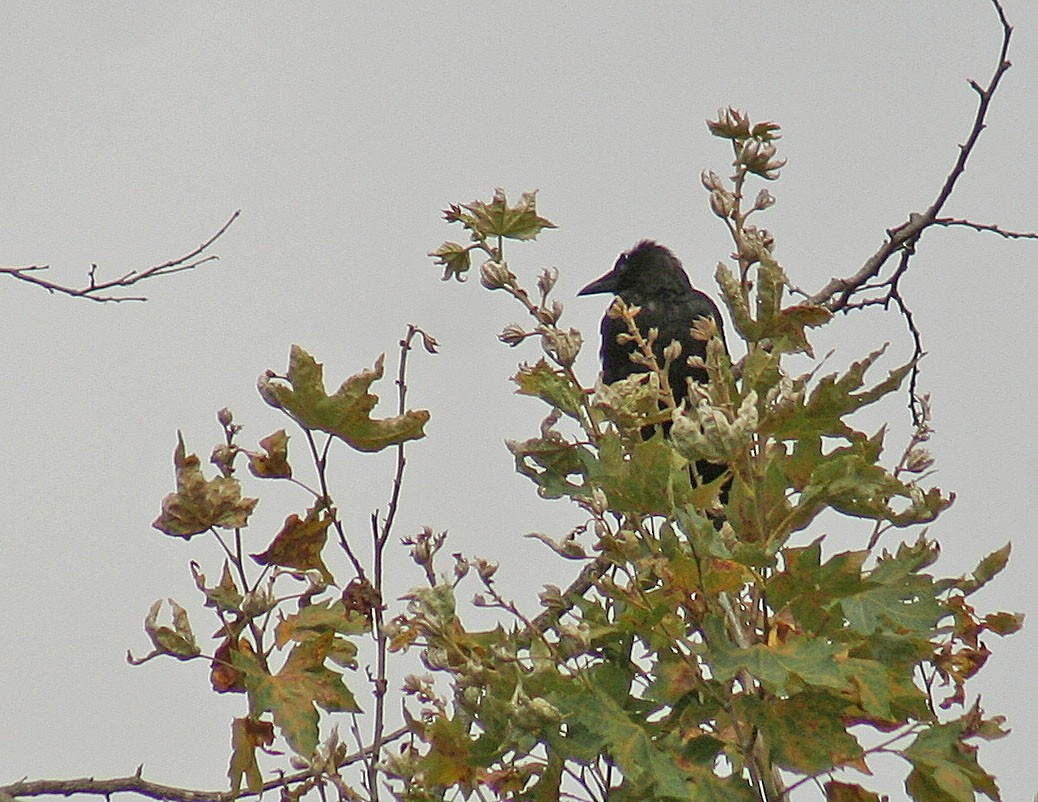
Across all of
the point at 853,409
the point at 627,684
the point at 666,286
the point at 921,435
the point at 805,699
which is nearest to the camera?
the point at 805,699

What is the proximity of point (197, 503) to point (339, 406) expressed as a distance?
0.82 ft

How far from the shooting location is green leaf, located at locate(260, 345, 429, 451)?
2248 millimetres

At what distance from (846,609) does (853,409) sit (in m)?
0.34

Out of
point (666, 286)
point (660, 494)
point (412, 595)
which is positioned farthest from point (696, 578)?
point (666, 286)

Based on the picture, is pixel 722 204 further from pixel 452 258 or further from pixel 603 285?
pixel 603 285

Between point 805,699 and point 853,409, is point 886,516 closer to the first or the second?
point 853,409

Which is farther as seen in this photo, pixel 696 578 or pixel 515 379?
pixel 515 379

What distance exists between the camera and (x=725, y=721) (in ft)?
6.79

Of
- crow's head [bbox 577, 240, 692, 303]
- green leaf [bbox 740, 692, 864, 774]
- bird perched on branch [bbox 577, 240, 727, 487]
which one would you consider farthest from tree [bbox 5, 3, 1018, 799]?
crow's head [bbox 577, 240, 692, 303]

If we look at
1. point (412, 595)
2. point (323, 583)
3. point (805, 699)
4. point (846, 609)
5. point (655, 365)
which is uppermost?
point (655, 365)

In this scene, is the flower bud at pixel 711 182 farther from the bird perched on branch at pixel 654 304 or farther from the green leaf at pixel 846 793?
the bird perched on branch at pixel 654 304

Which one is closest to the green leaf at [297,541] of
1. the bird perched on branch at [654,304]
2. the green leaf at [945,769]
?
the green leaf at [945,769]

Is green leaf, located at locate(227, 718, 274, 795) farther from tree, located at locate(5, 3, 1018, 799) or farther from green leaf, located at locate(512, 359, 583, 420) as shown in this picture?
green leaf, located at locate(512, 359, 583, 420)

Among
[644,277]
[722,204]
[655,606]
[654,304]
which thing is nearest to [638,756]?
[655,606]
